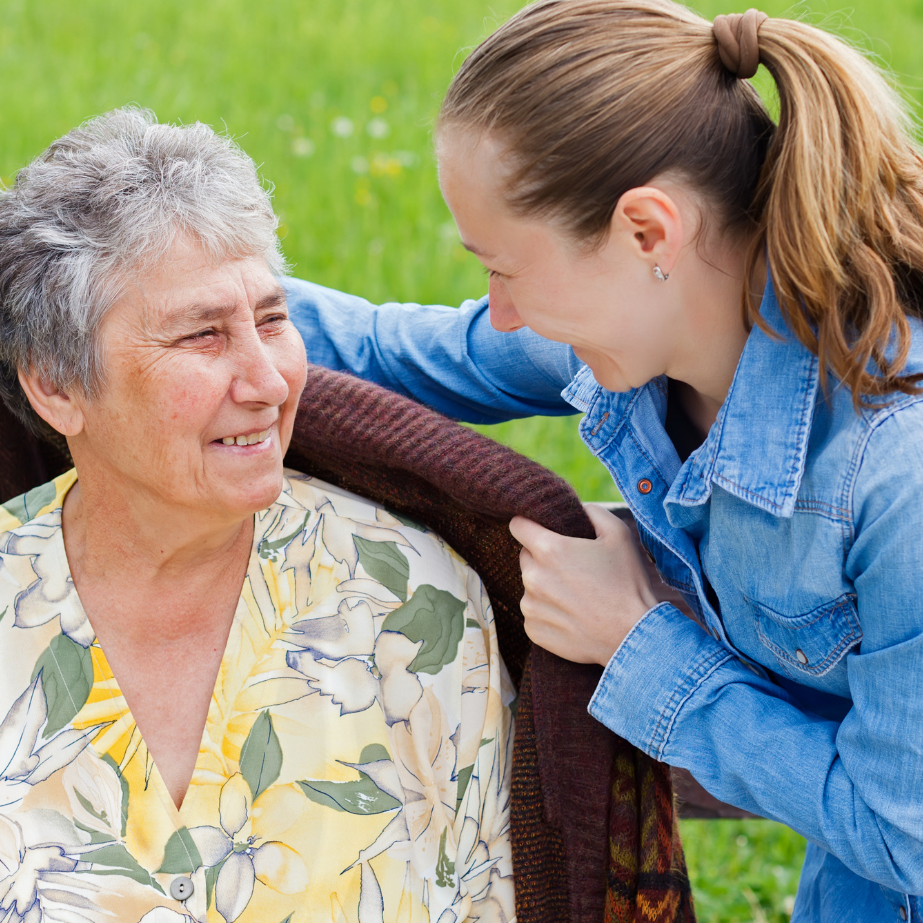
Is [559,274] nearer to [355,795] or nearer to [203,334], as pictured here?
[203,334]

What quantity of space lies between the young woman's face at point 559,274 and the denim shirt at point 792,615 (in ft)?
0.47

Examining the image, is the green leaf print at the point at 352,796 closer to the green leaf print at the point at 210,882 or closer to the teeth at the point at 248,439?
the green leaf print at the point at 210,882

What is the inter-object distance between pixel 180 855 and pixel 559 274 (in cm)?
111

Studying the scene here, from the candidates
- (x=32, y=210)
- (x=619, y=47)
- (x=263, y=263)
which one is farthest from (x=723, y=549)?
(x=32, y=210)

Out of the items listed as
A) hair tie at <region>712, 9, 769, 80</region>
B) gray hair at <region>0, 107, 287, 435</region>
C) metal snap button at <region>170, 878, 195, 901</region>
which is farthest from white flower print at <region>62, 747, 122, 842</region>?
hair tie at <region>712, 9, 769, 80</region>

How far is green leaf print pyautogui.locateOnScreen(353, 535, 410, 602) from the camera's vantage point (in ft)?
6.23

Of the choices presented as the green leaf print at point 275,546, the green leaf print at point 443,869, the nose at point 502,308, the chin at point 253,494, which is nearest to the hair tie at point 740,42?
the nose at point 502,308

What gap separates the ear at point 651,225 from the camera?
4.45ft

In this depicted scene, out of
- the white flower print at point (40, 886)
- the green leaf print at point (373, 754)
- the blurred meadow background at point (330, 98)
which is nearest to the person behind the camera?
the white flower print at point (40, 886)

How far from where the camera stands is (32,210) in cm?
173

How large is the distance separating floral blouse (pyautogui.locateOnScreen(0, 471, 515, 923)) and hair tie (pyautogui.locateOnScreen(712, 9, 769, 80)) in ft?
3.23

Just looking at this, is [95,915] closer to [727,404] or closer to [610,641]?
[610,641]

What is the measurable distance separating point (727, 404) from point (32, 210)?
1160 millimetres

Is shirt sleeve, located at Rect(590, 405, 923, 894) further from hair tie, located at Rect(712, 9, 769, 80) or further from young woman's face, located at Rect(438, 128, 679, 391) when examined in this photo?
hair tie, located at Rect(712, 9, 769, 80)
